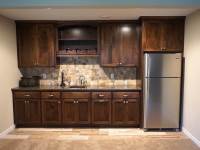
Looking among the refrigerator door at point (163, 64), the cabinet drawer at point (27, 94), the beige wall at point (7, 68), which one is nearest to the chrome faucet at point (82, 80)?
the cabinet drawer at point (27, 94)

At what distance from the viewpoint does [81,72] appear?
16.0ft

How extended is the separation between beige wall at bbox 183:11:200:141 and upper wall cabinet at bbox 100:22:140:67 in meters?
1.02

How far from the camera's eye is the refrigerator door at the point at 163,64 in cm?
397

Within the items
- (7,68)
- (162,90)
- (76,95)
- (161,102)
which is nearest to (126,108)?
(161,102)

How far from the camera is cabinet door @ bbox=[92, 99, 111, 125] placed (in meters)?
4.30

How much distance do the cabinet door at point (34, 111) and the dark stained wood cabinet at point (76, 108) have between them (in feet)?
1.71

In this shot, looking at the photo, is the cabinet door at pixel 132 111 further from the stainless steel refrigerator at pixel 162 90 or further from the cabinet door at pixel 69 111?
the cabinet door at pixel 69 111

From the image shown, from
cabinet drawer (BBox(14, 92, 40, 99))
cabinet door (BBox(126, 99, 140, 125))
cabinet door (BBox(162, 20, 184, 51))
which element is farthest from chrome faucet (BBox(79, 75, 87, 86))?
cabinet door (BBox(162, 20, 184, 51))

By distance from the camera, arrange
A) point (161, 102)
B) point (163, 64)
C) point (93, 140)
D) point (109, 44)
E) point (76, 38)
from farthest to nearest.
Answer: point (76, 38), point (109, 44), point (161, 102), point (163, 64), point (93, 140)

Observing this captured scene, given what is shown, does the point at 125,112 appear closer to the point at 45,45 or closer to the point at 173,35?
the point at 173,35

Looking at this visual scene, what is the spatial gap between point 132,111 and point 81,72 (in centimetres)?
149

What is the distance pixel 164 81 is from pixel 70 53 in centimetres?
206

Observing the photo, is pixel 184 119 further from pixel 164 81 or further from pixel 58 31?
pixel 58 31

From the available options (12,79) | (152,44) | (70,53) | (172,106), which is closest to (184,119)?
(172,106)
